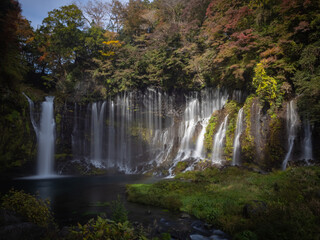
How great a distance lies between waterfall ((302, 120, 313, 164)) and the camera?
13025 mm

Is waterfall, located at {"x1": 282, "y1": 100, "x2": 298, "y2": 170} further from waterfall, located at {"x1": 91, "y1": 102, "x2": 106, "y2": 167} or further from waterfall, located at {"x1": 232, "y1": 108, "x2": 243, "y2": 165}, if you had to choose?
waterfall, located at {"x1": 91, "y1": 102, "x2": 106, "y2": 167}

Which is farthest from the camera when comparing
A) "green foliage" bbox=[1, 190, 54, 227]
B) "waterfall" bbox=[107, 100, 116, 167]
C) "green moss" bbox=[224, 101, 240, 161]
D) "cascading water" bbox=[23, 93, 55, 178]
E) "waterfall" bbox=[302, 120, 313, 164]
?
"waterfall" bbox=[107, 100, 116, 167]

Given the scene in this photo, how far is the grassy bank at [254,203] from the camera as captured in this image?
16.4ft

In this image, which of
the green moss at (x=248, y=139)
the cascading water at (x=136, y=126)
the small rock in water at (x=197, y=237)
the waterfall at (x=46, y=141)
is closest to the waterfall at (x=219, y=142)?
the green moss at (x=248, y=139)

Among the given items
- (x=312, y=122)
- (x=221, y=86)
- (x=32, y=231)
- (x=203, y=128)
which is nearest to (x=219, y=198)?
(x=32, y=231)

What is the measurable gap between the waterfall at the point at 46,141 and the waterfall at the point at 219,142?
17.0 m

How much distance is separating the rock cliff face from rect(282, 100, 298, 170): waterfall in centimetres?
205

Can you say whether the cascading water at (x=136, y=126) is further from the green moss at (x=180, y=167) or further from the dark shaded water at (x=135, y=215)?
the dark shaded water at (x=135, y=215)

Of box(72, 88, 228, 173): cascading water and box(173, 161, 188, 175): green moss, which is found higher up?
box(72, 88, 228, 173): cascading water

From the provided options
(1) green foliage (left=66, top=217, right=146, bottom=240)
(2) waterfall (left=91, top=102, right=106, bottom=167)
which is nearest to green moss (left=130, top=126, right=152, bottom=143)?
(2) waterfall (left=91, top=102, right=106, bottom=167)

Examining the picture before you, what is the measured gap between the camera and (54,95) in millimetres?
25688

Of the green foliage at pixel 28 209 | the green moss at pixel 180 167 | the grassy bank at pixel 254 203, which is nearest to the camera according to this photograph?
the grassy bank at pixel 254 203

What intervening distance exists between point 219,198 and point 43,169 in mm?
20299

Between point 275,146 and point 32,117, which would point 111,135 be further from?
point 275,146
